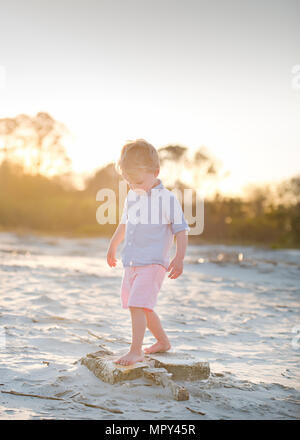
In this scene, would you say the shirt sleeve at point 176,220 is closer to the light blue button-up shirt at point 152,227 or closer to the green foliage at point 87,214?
the light blue button-up shirt at point 152,227

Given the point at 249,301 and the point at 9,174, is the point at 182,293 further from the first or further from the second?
the point at 9,174

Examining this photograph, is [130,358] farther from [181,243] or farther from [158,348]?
[181,243]

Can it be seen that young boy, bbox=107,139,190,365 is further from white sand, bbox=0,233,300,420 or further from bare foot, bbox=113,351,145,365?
white sand, bbox=0,233,300,420

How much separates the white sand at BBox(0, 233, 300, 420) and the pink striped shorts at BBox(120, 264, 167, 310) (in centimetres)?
47

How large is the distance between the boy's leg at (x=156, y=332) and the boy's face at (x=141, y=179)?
2.71ft

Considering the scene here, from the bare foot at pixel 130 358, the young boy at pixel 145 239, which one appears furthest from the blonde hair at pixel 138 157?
the bare foot at pixel 130 358

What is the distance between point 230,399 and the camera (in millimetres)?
2623

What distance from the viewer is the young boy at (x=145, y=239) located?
2957mm

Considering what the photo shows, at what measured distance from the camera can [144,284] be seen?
2.97 metres


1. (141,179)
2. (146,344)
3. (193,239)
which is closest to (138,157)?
(141,179)

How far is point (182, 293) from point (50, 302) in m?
2.18

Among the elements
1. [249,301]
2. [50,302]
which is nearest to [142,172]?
[50,302]

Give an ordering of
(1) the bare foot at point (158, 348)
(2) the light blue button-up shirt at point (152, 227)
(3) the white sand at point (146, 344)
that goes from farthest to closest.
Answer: (1) the bare foot at point (158, 348) < (2) the light blue button-up shirt at point (152, 227) < (3) the white sand at point (146, 344)
